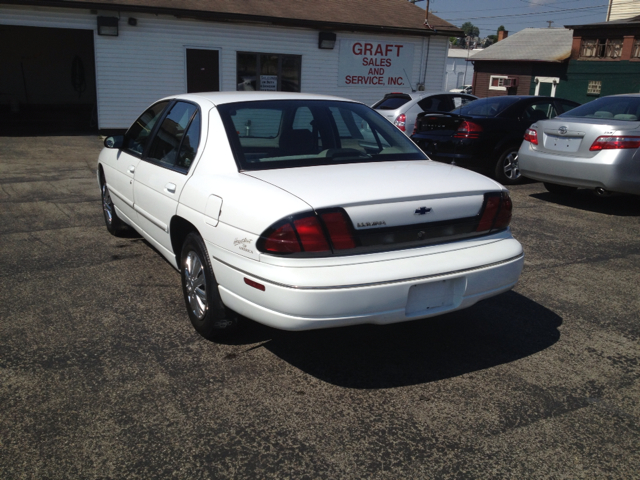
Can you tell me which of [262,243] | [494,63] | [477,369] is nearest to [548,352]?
[477,369]

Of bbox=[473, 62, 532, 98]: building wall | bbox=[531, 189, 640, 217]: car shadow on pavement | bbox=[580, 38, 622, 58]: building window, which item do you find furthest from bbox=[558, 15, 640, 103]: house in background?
bbox=[531, 189, 640, 217]: car shadow on pavement

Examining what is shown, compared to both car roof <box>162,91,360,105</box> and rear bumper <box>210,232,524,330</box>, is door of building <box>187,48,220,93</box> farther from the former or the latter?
rear bumper <box>210,232,524,330</box>

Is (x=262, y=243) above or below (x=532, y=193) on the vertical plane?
above

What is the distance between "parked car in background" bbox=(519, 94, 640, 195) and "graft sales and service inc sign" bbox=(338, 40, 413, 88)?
11842 millimetres

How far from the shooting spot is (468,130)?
29.8 feet

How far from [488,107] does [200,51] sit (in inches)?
401

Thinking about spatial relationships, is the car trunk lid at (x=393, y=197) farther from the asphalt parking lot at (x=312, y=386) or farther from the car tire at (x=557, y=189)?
the car tire at (x=557, y=189)

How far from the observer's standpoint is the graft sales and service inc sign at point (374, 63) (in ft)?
62.3

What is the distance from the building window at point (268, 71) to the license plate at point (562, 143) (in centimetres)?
1168

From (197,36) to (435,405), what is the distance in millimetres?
15782

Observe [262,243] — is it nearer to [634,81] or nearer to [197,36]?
[197,36]

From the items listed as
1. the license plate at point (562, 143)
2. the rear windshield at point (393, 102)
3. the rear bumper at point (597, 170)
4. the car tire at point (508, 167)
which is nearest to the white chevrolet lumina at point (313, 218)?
the rear bumper at point (597, 170)

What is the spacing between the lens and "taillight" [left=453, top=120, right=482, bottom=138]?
29.7 ft

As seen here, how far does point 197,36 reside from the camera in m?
16.7
